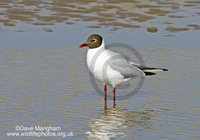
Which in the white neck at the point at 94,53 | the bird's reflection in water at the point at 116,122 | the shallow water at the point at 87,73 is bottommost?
the bird's reflection in water at the point at 116,122

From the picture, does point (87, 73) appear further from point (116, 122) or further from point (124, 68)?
point (116, 122)

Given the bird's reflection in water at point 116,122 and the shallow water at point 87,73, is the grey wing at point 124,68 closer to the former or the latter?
the shallow water at point 87,73

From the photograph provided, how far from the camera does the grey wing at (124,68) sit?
32.7 ft

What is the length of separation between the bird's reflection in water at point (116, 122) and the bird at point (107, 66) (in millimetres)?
731

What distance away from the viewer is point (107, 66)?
9.79 metres

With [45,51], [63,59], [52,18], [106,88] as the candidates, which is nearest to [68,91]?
[106,88]

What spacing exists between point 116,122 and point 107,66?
1510 millimetres

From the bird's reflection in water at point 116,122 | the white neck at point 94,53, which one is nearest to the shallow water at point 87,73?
the bird's reflection in water at point 116,122

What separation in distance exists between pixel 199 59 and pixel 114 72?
3.47 metres

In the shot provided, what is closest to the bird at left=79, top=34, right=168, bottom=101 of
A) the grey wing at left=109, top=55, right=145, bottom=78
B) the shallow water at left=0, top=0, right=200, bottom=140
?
the grey wing at left=109, top=55, right=145, bottom=78

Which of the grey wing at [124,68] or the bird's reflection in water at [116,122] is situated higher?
the grey wing at [124,68]

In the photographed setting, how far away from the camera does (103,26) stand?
17281 millimetres

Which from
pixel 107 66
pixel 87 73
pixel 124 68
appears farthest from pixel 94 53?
pixel 87 73

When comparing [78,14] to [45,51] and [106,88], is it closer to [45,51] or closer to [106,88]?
[45,51]
